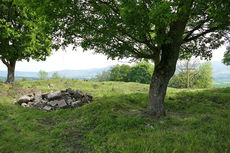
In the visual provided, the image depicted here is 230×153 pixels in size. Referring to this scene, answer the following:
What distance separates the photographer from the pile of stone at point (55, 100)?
10.6 metres

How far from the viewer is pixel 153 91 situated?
26.3 ft

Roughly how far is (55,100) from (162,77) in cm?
811

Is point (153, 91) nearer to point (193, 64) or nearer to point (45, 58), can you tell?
point (45, 58)

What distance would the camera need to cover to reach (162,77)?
7820mm

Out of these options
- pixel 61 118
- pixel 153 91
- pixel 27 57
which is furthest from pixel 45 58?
pixel 153 91

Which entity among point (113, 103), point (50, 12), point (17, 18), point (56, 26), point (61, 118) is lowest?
point (61, 118)

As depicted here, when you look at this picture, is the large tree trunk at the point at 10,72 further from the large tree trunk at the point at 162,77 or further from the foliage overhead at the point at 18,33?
the large tree trunk at the point at 162,77

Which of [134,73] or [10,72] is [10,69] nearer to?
[10,72]

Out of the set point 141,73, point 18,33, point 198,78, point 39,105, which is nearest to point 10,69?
point 18,33

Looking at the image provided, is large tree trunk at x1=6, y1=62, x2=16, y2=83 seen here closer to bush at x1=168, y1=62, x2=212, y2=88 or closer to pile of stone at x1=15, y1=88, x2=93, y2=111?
pile of stone at x1=15, y1=88, x2=93, y2=111

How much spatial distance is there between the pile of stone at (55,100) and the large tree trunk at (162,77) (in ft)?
19.0

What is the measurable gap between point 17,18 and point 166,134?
64.6ft

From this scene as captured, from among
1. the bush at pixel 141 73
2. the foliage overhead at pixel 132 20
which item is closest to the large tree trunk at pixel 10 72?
the foliage overhead at pixel 132 20

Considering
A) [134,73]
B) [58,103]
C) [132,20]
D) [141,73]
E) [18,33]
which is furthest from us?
[134,73]
